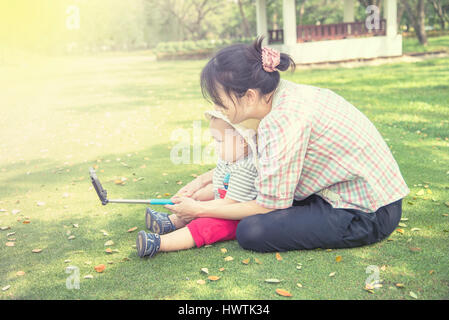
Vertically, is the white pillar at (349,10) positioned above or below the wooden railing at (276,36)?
above

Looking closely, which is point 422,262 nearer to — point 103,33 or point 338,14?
point 338,14

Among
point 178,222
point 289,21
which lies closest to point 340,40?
point 289,21

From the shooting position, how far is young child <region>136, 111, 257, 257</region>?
2775mm

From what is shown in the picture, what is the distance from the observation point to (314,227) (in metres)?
2.64

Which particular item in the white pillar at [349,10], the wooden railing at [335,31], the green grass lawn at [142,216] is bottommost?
the green grass lawn at [142,216]

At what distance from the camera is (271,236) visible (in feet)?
8.75

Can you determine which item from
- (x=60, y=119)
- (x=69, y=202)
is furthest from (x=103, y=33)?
(x=69, y=202)

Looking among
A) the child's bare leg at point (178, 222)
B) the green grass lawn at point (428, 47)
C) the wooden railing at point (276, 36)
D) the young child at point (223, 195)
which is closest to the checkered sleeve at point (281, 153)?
the young child at point (223, 195)

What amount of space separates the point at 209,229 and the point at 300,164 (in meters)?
0.73

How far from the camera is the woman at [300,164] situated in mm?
2455

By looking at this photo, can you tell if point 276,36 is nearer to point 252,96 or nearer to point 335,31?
point 335,31

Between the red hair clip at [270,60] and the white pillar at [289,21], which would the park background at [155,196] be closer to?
the red hair clip at [270,60]

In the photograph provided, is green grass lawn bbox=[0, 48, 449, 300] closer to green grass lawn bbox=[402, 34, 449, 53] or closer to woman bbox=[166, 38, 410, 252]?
woman bbox=[166, 38, 410, 252]

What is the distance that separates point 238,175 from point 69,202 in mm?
1908
